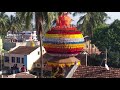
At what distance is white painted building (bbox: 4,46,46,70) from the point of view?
19.0 meters

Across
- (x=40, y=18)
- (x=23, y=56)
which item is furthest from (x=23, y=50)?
(x=40, y=18)

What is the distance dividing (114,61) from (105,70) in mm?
10762

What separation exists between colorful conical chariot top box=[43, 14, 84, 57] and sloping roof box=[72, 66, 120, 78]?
3.27 metres

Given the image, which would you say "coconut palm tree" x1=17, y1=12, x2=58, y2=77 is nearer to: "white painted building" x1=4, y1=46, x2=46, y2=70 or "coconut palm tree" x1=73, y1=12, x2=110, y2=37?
"white painted building" x1=4, y1=46, x2=46, y2=70

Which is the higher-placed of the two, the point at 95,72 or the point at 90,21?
the point at 90,21

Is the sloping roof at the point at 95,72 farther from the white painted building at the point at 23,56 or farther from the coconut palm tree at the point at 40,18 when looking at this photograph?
the white painted building at the point at 23,56

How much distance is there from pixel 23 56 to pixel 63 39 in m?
5.60

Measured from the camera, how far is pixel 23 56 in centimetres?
1897

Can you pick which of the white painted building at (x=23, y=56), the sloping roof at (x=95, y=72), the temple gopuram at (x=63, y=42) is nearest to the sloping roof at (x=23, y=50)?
the white painted building at (x=23, y=56)

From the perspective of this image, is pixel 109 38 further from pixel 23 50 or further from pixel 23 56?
pixel 23 56

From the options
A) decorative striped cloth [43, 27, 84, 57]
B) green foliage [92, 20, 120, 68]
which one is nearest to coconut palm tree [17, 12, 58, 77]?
decorative striped cloth [43, 27, 84, 57]
